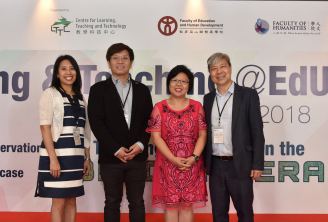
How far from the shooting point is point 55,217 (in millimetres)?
2090

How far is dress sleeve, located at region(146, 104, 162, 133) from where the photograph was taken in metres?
2.12

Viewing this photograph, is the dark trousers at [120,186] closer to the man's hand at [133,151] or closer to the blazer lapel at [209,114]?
the man's hand at [133,151]

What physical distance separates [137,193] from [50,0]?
2772 mm

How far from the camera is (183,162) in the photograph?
80.7 inches

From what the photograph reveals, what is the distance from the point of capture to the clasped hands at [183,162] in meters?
2.04

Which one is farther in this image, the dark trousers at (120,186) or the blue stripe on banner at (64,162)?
the dark trousers at (120,186)

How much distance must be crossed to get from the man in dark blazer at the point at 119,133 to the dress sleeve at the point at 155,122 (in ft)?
0.34

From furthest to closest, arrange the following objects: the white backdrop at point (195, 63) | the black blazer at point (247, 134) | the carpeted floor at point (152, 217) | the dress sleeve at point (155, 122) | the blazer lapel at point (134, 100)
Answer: the white backdrop at point (195, 63)
the carpeted floor at point (152, 217)
the blazer lapel at point (134, 100)
the dress sleeve at point (155, 122)
the black blazer at point (247, 134)

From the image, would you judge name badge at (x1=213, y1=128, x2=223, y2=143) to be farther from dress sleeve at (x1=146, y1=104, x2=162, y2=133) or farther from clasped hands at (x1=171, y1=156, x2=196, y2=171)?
dress sleeve at (x1=146, y1=104, x2=162, y2=133)

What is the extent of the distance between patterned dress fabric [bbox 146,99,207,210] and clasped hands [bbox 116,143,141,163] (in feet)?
0.65

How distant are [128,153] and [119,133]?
20 centimetres

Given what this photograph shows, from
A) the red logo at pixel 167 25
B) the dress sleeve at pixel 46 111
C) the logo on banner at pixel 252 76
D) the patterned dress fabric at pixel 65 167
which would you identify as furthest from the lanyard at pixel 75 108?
the logo on banner at pixel 252 76

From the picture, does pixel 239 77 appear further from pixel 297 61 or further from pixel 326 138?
pixel 326 138

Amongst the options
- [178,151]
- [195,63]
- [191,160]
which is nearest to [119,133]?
[178,151]
